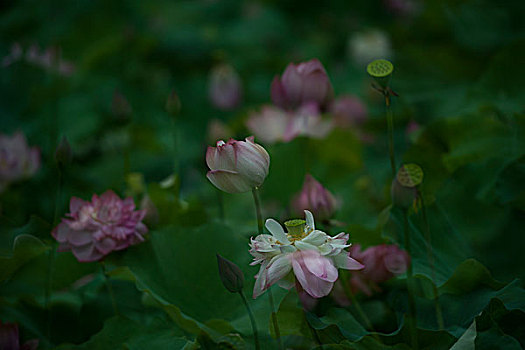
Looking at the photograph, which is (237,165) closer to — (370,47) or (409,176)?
(409,176)

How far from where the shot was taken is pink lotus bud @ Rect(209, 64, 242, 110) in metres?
1.42

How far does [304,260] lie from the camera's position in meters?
0.47

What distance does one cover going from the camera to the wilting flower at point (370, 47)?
5.85 ft

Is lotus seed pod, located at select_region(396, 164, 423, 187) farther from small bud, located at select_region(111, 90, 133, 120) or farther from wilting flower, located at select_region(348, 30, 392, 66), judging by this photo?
wilting flower, located at select_region(348, 30, 392, 66)

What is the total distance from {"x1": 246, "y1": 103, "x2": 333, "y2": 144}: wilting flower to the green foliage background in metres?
0.03

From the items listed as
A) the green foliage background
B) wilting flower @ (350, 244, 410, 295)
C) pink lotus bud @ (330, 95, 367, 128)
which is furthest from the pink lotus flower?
pink lotus bud @ (330, 95, 367, 128)

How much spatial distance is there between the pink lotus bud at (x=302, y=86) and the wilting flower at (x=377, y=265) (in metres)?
0.25

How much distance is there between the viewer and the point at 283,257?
47 centimetres

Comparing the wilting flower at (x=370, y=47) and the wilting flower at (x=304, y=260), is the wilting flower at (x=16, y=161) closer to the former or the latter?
the wilting flower at (x=304, y=260)

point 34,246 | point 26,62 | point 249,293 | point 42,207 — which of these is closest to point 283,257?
point 249,293

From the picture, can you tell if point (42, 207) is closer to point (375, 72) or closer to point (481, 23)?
point (375, 72)

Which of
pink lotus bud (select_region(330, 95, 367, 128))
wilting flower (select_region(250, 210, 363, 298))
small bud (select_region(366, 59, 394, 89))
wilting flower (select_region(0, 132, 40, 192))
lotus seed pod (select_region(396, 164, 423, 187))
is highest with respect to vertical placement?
small bud (select_region(366, 59, 394, 89))

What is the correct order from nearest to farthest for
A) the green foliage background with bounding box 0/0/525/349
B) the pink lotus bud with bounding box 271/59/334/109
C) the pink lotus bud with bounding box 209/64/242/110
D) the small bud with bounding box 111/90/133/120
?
the green foliage background with bounding box 0/0/525/349, the pink lotus bud with bounding box 271/59/334/109, the small bud with bounding box 111/90/133/120, the pink lotus bud with bounding box 209/64/242/110

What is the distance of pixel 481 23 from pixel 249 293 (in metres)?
0.93
